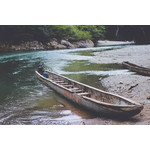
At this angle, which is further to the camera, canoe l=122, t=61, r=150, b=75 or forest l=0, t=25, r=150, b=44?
forest l=0, t=25, r=150, b=44

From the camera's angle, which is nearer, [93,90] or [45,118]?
[45,118]

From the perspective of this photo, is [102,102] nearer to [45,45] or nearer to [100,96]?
[100,96]

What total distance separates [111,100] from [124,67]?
8078mm

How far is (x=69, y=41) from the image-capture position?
124 feet

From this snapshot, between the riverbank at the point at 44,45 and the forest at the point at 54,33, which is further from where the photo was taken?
the riverbank at the point at 44,45

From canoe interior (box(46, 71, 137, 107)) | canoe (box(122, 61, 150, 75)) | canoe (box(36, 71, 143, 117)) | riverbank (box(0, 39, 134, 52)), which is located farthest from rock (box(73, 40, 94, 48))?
canoe (box(36, 71, 143, 117))

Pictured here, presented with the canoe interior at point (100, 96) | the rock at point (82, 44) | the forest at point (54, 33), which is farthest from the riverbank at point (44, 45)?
the canoe interior at point (100, 96)

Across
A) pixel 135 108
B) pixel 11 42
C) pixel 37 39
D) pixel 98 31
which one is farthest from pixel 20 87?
pixel 98 31

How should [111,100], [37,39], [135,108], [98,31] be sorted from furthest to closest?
[98,31]
[37,39]
[111,100]
[135,108]

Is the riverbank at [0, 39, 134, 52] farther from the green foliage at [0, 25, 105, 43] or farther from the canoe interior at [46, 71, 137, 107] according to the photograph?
the canoe interior at [46, 71, 137, 107]

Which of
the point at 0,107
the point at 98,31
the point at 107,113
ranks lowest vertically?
the point at 0,107

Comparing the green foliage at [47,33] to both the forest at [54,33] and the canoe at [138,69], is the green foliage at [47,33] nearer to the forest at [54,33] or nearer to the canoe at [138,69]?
the forest at [54,33]

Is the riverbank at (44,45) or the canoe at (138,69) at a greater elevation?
the riverbank at (44,45)

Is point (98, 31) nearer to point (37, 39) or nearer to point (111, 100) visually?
point (37, 39)
